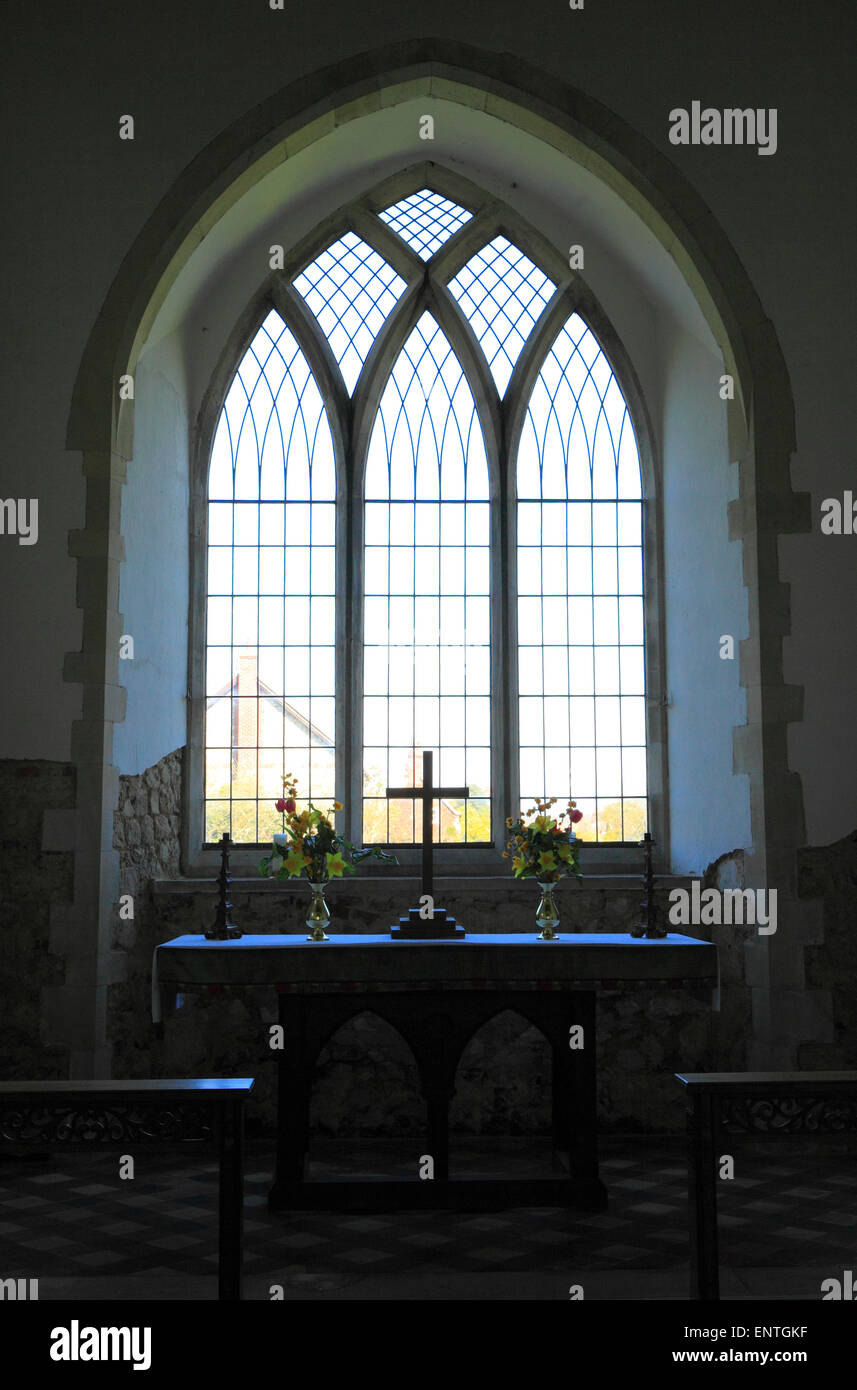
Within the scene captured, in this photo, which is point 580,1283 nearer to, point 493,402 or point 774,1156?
point 774,1156

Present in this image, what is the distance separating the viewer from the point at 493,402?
7.16 meters

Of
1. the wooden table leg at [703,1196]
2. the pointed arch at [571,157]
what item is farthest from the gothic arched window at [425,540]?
the wooden table leg at [703,1196]

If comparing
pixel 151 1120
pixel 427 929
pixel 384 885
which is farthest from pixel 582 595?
pixel 151 1120

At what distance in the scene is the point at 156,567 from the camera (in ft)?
20.9

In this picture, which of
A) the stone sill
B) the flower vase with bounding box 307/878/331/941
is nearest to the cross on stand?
the flower vase with bounding box 307/878/331/941

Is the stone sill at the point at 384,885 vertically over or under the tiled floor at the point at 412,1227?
over

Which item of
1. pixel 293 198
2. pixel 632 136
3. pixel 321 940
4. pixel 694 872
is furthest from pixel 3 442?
pixel 694 872

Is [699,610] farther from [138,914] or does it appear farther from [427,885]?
[138,914]

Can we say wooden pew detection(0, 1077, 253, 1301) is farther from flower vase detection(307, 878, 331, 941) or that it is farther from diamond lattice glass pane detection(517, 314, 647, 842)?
diamond lattice glass pane detection(517, 314, 647, 842)

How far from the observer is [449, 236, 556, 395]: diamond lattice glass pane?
23.8ft

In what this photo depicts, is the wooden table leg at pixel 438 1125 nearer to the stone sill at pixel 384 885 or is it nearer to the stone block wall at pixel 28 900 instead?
the stone sill at pixel 384 885

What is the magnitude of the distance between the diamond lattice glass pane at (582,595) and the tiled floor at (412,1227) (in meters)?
2.17

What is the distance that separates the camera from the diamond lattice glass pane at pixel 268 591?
22.6ft

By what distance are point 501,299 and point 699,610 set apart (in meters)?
2.31
